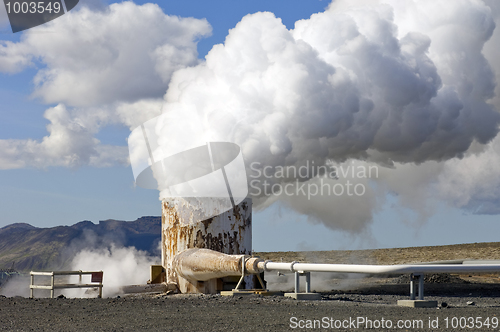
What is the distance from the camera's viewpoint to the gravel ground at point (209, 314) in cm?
839

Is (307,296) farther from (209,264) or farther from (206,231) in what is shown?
(206,231)

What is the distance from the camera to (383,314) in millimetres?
9453

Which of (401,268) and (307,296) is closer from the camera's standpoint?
(401,268)

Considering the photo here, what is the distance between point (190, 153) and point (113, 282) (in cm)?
605

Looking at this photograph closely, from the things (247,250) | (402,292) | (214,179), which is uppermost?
(214,179)

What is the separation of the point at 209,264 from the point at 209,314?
3.97 meters

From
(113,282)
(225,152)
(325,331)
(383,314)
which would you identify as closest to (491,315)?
(383,314)

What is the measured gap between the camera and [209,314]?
9.70 meters

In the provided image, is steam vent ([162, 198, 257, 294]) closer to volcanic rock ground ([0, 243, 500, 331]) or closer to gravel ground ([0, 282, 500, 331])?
volcanic rock ground ([0, 243, 500, 331])

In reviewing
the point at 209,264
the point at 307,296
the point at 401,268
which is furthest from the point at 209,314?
the point at 209,264

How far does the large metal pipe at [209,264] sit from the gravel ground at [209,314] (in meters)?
0.71

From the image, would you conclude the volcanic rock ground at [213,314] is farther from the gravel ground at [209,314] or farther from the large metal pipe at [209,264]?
the large metal pipe at [209,264]

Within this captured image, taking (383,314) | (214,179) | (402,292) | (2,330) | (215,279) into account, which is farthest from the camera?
(402,292)

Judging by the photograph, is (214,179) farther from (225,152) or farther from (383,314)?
(383,314)
